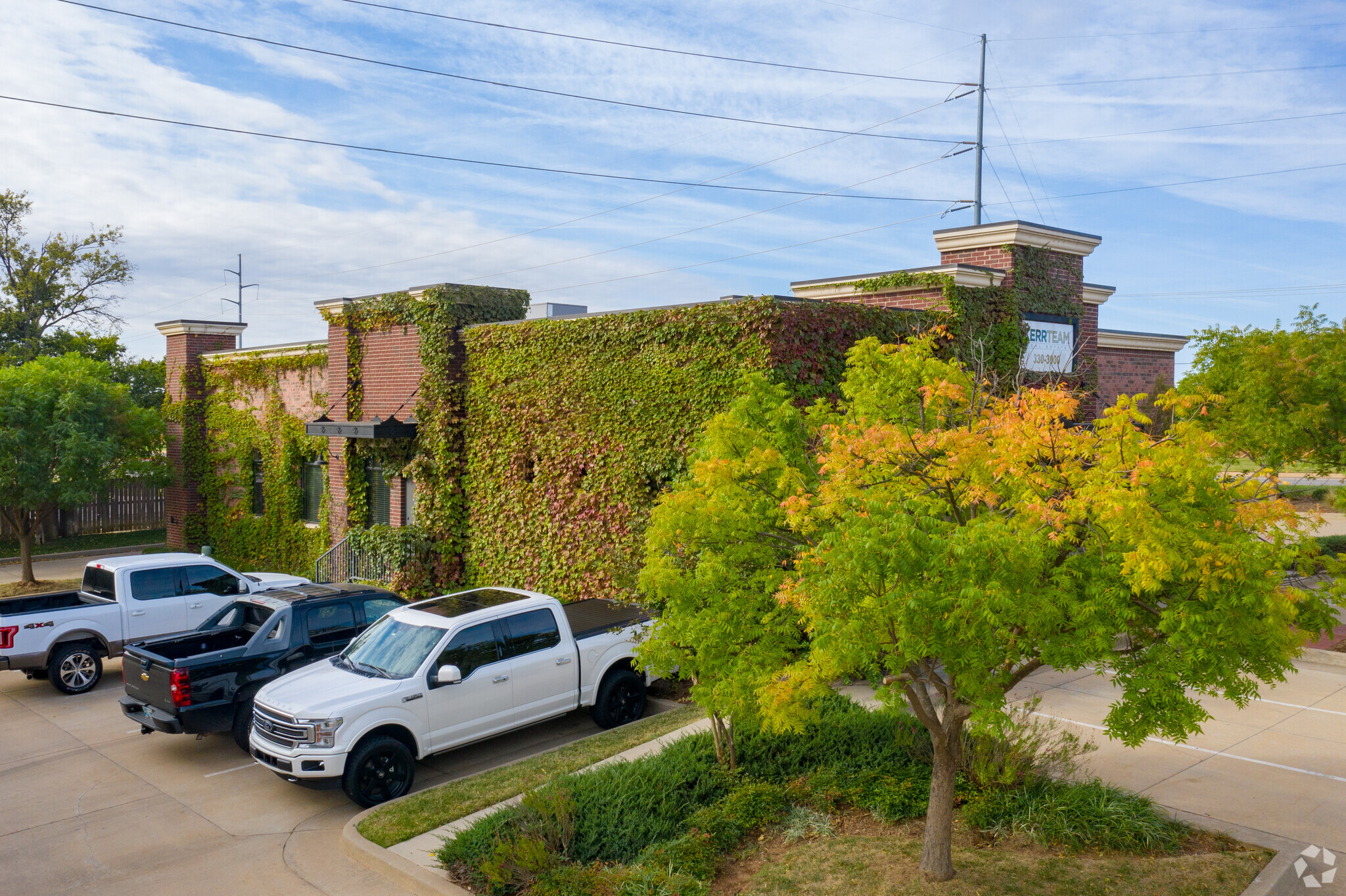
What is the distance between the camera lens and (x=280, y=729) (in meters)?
9.03

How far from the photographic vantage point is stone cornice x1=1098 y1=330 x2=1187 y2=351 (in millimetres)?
22600

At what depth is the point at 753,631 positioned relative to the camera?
23.1ft

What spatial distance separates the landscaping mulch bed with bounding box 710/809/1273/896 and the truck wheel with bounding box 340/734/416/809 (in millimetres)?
3762

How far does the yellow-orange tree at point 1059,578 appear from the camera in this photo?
519cm

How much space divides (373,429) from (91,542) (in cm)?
1483

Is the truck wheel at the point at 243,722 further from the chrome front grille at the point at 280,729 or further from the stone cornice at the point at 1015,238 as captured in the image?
the stone cornice at the point at 1015,238

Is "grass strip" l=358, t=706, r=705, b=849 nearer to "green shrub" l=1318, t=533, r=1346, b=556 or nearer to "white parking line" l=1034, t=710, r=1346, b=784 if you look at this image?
"white parking line" l=1034, t=710, r=1346, b=784

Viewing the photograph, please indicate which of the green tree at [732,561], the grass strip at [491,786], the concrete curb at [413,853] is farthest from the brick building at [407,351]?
the concrete curb at [413,853]

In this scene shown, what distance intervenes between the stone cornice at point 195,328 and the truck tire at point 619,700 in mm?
19324

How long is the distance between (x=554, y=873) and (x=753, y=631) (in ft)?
7.69

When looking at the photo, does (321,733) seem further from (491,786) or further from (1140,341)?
(1140,341)

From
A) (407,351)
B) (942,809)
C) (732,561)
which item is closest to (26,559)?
(407,351)

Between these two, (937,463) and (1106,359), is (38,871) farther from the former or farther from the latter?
(1106,359)

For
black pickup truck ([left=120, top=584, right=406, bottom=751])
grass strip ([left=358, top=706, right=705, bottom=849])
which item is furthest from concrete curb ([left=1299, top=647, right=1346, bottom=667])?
black pickup truck ([left=120, top=584, right=406, bottom=751])
